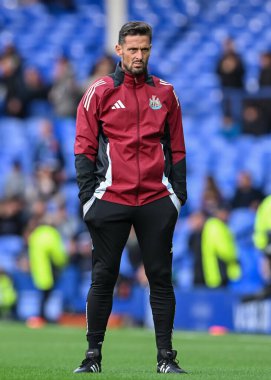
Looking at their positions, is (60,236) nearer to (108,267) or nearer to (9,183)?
(9,183)

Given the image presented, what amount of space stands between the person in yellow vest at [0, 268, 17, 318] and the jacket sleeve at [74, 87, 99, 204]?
1156 cm

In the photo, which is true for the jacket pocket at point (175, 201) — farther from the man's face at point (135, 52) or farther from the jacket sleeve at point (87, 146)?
the man's face at point (135, 52)

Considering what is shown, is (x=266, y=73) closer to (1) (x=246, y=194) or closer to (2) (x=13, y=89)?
(1) (x=246, y=194)

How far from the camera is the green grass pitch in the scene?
300 inches

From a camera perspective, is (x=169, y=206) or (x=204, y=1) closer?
(x=169, y=206)

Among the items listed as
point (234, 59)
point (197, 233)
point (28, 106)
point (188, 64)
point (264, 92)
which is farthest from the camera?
point (188, 64)

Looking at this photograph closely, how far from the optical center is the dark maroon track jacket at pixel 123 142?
7566 millimetres

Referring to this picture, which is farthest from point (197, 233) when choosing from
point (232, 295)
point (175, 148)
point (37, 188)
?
point (175, 148)

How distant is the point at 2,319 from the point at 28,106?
6.31 m

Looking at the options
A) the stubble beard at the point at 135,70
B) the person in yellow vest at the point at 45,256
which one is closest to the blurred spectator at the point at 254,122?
the person in yellow vest at the point at 45,256

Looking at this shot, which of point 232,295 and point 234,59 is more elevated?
point 234,59

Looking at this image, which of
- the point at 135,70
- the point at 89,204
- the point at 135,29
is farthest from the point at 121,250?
the point at 135,29

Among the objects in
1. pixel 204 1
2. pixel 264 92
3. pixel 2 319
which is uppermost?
pixel 204 1

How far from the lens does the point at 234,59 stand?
22672 millimetres
